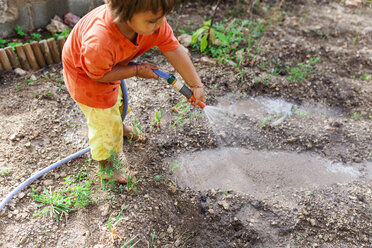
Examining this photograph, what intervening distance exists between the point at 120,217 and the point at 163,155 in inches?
27.7

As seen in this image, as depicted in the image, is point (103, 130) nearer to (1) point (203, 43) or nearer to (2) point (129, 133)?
(2) point (129, 133)

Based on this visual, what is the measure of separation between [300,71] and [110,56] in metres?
2.61

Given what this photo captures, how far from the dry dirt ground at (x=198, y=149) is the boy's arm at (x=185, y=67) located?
0.77m

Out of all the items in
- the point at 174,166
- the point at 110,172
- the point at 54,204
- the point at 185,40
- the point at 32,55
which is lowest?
the point at 174,166

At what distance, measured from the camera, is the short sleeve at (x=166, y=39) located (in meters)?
1.84

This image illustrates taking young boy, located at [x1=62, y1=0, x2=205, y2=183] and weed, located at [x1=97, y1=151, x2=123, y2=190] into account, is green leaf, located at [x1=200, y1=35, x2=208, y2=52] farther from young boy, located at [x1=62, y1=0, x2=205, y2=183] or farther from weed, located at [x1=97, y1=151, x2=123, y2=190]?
weed, located at [x1=97, y1=151, x2=123, y2=190]

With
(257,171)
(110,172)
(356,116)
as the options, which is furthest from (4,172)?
(356,116)

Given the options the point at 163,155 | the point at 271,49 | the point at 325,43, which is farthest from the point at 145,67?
the point at 325,43

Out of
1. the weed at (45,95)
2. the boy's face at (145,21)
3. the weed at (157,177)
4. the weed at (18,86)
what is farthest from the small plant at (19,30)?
the boy's face at (145,21)

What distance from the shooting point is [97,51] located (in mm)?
1538

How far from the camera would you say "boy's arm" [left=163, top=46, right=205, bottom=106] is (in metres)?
2.01

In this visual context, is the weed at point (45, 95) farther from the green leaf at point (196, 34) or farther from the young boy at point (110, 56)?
the green leaf at point (196, 34)

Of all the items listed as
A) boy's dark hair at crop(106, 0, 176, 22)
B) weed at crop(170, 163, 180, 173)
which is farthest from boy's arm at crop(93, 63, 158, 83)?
weed at crop(170, 163, 180, 173)

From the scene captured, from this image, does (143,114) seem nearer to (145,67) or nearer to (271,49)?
(145,67)
